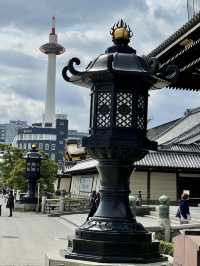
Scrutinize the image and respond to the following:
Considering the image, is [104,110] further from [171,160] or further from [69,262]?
[171,160]

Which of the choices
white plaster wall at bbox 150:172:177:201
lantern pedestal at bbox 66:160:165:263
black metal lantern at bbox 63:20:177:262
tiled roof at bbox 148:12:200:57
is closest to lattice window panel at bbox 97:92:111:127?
black metal lantern at bbox 63:20:177:262

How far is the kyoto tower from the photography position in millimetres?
169625

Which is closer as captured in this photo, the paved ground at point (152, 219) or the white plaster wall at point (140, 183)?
the paved ground at point (152, 219)

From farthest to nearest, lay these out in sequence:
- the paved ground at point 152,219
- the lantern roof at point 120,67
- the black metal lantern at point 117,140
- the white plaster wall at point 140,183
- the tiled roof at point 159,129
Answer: the tiled roof at point 159,129
the white plaster wall at point 140,183
the paved ground at point 152,219
the lantern roof at point 120,67
the black metal lantern at point 117,140

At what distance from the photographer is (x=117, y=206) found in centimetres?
684

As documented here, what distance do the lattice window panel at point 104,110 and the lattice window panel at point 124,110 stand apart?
14cm

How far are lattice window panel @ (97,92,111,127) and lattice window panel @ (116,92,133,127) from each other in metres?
0.14

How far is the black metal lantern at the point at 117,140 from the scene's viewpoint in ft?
21.5

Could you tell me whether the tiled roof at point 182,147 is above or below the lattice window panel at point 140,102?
above

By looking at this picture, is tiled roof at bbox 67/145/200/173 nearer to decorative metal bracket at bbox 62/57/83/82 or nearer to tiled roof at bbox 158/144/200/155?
tiled roof at bbox 158/144/200/155

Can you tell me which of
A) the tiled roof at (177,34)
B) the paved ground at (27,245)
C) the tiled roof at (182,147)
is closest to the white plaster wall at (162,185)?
the tiled roof at (182,147)

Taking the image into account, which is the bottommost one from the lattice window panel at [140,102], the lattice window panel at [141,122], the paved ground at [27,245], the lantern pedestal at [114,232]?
the paved ground at [27,245]

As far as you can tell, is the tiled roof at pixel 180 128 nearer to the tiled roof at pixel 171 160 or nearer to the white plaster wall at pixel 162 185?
the tiled roof at pixel 171 160

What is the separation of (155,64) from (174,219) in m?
18.4
